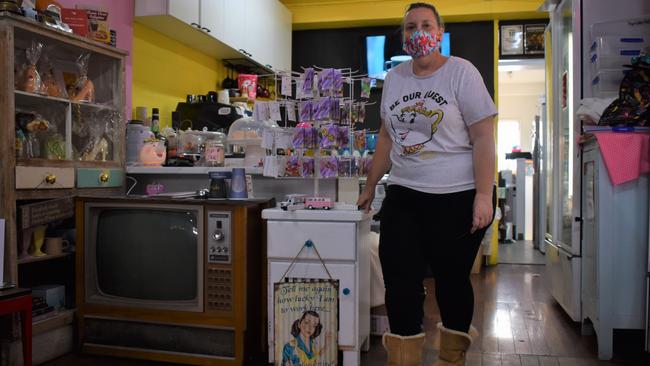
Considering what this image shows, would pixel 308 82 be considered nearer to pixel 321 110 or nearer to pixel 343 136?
pixel 321 110

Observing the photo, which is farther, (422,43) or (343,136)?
(343,136)

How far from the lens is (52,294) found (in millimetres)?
2484

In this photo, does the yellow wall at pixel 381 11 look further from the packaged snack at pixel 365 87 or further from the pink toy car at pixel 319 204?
the pink toy car at pixel 319 204

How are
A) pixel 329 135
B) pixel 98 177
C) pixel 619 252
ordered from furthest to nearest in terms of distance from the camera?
pixel 98 177
pixel 619 252
pixel 329 135

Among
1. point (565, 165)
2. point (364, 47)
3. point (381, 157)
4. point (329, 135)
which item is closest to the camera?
point (381, 157)

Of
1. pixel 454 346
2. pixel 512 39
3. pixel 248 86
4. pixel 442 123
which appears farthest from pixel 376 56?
pixel 454 346

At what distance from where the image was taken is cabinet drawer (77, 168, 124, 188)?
261 cm

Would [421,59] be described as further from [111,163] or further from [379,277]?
[111,163]

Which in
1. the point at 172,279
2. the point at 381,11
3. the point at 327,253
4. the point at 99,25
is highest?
the point at 381,11

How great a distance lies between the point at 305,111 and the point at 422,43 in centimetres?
75

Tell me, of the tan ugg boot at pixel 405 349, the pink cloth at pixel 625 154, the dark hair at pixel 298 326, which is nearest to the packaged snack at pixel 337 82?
the dark hair at pixel 298 326

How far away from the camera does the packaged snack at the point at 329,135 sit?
229 cm

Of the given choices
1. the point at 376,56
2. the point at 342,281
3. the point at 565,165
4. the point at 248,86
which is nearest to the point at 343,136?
the point at 342,281

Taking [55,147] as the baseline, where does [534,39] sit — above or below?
above
